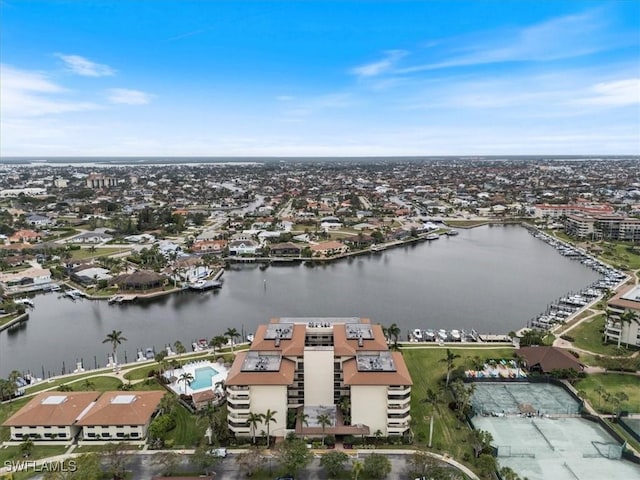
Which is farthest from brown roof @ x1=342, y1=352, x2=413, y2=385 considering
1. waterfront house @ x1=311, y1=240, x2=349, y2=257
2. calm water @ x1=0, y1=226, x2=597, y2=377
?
waterfront house @ x1=311, y1=240, x2=349, y2=257

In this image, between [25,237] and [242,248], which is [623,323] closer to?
[242,248]

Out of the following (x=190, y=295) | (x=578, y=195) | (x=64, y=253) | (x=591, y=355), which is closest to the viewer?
(x=591, y=355)

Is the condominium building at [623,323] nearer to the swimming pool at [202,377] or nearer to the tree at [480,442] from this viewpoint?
Answer: the tree at [480,442]

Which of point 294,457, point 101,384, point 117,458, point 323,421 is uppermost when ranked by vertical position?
Result: point 323,421

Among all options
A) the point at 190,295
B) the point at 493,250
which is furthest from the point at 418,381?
the point at 493,250

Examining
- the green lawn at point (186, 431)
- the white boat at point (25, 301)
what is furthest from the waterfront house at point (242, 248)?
the green lawn at point (186, 431)

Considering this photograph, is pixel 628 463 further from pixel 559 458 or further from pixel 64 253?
pixel 64 253

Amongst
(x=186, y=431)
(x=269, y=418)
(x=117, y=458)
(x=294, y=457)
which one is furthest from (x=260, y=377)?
(x=117, y=458)
